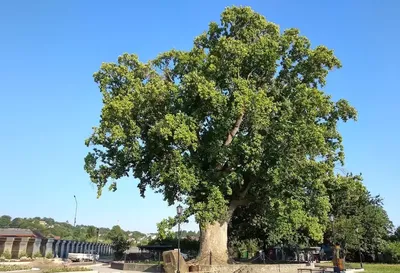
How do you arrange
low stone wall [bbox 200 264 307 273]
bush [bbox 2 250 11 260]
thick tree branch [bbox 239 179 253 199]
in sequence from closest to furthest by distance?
low stone wall [bbox 200 264 307 273], thick tree branch [bbox 239 179 253 199], bush [bbox 2 250 11 260]

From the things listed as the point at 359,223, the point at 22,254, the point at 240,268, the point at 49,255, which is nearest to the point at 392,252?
the point at 359,223

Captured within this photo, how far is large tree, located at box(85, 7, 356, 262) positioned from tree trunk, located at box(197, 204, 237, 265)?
0.07 m

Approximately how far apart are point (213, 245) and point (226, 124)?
8471 millimetres

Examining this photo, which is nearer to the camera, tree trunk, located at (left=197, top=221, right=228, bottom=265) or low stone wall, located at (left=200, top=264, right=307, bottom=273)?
low stone wall, located at (left=200, top=264, right=307, bottom=273)

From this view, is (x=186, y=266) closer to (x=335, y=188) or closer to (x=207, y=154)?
(x=207, y=154)

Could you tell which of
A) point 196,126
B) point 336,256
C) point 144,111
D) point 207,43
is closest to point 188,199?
point 196,126

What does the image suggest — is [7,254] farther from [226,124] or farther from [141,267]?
[226,124]

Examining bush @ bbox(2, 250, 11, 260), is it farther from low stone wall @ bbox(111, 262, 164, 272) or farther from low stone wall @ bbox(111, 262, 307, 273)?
low stone wall @ bbox(111, 262, 307, 273)

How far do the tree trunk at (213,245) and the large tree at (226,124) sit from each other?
7cm

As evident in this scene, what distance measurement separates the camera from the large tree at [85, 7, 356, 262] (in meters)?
25.5

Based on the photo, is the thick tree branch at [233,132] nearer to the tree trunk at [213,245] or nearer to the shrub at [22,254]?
the tree trunk at [213,245]

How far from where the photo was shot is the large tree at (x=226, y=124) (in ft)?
83.6

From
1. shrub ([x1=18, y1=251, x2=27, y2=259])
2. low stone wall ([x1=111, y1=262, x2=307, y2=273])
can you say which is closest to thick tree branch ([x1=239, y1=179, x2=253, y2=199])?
low stone wall ([x1=111, y1=262, x2=307, y2=273])

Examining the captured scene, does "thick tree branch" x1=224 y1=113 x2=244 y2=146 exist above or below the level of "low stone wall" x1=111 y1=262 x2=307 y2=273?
above
